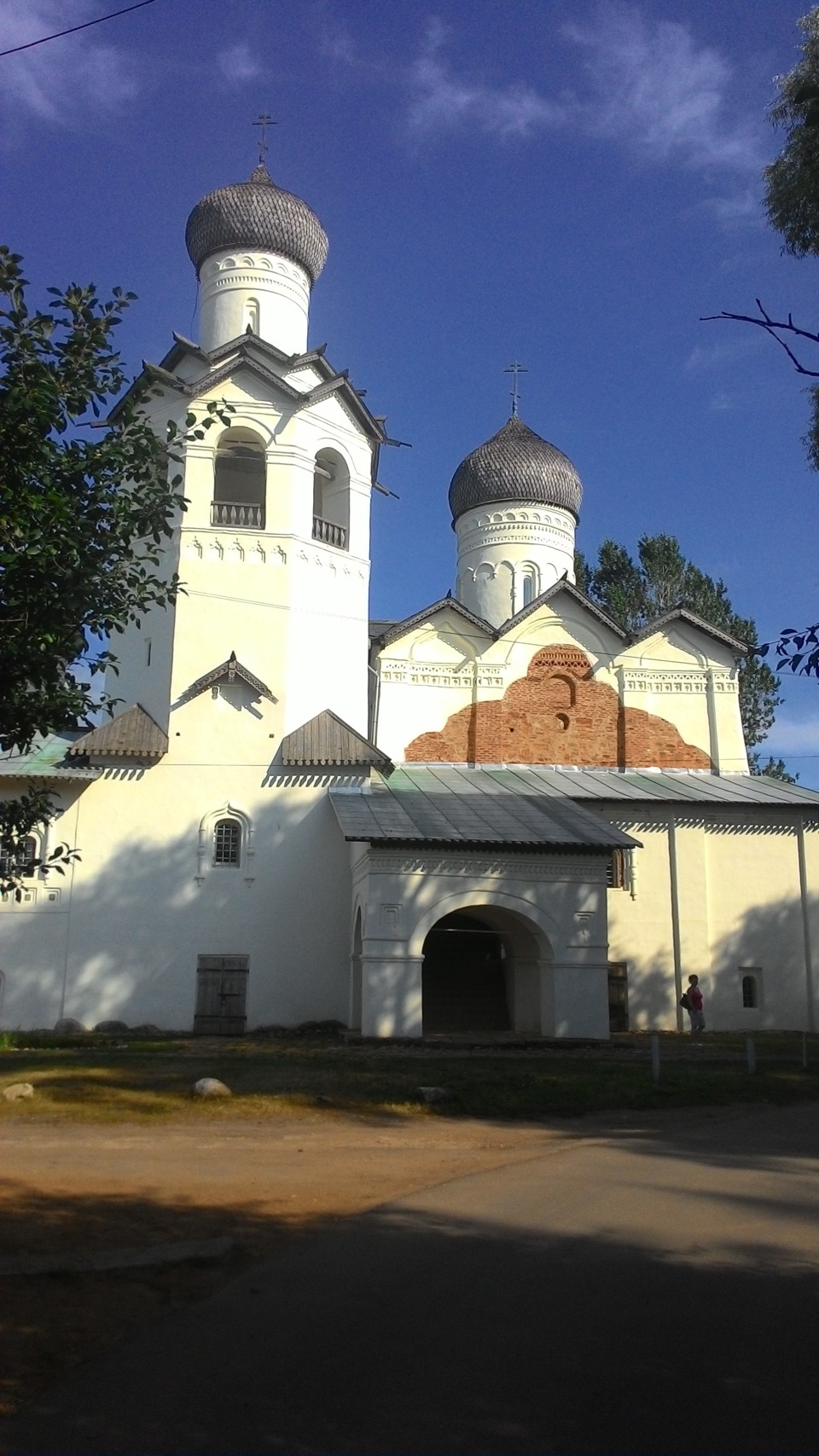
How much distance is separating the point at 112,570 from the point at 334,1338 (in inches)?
175

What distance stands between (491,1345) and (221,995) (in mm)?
12904

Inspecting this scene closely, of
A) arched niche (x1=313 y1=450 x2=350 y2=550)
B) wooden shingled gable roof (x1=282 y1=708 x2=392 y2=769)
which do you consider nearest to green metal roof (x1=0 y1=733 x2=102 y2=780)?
wooden shingled gable roof (x1=282 y1=708 x2=392 y2=769)

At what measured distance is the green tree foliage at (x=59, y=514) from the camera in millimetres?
6441

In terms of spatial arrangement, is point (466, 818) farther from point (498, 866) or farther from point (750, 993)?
point (750, 993)

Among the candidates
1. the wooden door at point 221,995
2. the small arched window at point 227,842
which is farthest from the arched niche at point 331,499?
the wooden door at point 221,995

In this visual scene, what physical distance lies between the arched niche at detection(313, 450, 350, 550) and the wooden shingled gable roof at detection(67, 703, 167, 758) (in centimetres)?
411

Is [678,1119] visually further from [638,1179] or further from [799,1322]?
[799,1322]

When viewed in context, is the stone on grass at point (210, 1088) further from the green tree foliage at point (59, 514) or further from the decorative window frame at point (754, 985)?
the decorative window frame at point (754, 985)

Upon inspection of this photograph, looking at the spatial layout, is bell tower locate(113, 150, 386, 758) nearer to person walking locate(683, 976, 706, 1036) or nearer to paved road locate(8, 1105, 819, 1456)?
person walking locate(683, 976, 706, 1036)

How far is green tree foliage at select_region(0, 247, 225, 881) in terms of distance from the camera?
6441mm

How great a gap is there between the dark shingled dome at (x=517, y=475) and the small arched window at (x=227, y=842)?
35.5 feet

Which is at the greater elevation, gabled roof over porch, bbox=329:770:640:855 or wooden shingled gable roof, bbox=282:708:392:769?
wooden shingled gable roof, bbox=282:708:392:769

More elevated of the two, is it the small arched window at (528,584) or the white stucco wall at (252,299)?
the white stucco wall at (252,299)

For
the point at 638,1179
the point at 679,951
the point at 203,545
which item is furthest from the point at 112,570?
the point at 679,951
